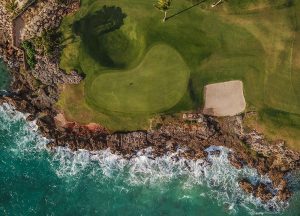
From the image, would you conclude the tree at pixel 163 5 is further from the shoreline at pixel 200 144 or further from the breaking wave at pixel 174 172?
the breaking wave at pixel 174 172

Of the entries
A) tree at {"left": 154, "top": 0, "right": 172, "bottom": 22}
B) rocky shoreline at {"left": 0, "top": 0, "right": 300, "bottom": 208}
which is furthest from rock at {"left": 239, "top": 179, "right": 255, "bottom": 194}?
tree at {"left": 154, "top": 0, "right": 172, "bottom": 22}

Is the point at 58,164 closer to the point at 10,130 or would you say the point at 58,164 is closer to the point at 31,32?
the point at 10,130

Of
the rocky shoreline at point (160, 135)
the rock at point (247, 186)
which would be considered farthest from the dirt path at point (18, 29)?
the rock at point (247, 186)

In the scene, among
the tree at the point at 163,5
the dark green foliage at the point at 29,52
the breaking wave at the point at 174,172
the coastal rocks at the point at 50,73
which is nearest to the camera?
the tree at the point at 163,5

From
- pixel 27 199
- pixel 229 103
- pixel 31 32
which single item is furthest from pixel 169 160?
pixel 31 32

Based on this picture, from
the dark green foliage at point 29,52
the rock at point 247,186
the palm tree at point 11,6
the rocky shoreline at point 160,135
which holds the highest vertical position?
the palm tree at point 11,6

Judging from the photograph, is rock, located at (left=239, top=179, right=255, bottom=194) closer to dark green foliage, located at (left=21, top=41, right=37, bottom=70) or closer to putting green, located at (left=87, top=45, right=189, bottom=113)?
putting green, located at (left=87, top=45, right=189, bottom=113)

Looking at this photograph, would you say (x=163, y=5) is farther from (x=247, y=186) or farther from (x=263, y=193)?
(x=263, y=193)
